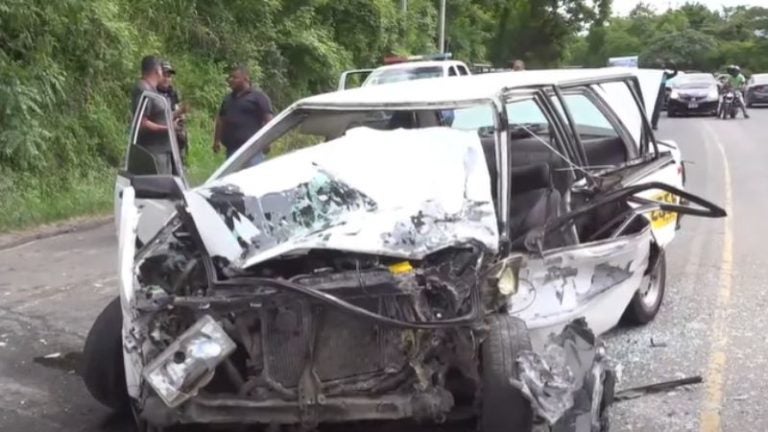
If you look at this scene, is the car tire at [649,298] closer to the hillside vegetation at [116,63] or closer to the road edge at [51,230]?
the road edge at [51,230]

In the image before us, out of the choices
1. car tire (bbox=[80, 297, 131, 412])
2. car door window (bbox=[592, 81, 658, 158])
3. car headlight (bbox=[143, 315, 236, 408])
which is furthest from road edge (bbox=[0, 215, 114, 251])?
car headlight (bbox=[143, 315, 236, 408])

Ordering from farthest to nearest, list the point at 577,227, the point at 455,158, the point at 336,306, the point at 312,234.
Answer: the point at 577,227 < the point at 455,158 < the point at 312,234 < the point at 336,306

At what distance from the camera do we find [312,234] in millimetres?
4016

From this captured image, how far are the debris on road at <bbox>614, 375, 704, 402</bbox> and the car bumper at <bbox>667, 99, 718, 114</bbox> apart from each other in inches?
1058

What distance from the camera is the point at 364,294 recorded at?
3.76 metres

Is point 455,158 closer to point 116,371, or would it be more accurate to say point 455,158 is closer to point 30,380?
point 116,371

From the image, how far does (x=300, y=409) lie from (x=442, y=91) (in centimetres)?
200

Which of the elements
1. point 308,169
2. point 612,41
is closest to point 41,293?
point 308,169

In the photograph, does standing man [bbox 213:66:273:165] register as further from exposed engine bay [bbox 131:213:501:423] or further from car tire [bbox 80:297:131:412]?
exposed engine bay [bbox 131:213:501:423]

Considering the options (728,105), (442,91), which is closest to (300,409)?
(442,91)

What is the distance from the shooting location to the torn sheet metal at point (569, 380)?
12.4ft

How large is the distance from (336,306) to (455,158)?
1.09 meters

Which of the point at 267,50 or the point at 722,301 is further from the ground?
the point at 267,50

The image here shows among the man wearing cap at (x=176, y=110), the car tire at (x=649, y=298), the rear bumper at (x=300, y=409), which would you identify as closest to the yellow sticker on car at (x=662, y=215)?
the car tire at (x=649, y=298)
